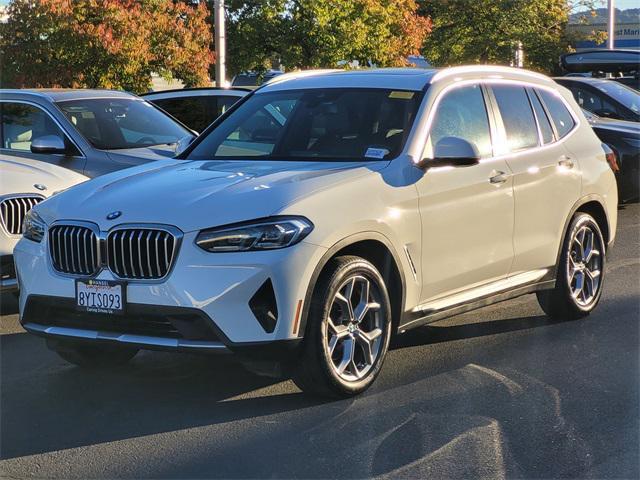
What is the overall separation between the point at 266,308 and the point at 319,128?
5.61 ft

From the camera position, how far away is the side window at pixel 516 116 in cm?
693

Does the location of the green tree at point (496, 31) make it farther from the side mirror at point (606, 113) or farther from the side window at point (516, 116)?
the side window at point (516, 116)

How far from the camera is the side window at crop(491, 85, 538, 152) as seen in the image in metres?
6.93

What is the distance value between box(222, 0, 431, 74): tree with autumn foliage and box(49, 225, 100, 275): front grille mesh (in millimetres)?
17332

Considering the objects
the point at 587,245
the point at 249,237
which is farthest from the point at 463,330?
the point at 249,237

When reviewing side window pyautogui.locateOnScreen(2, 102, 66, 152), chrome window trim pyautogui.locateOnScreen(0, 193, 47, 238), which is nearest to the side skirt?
chrome window trim pyautogui.locateOnScreen(0, 193, 47, 238)

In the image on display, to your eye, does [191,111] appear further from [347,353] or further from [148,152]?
[347,353]

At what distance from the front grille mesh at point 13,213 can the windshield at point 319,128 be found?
60.7 inches

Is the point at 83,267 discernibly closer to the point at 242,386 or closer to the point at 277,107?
the point at 242,386

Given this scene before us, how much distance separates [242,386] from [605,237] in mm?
3363

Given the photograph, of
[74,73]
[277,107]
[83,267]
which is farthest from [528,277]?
[74,73]

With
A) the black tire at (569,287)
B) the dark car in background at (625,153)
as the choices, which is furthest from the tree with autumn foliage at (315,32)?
the black tire at (569,287)

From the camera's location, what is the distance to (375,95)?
6555 millimetres

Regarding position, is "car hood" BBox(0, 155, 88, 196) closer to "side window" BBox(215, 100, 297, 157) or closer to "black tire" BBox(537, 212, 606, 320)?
"side window" BBox(215, 100, 297, 157)
